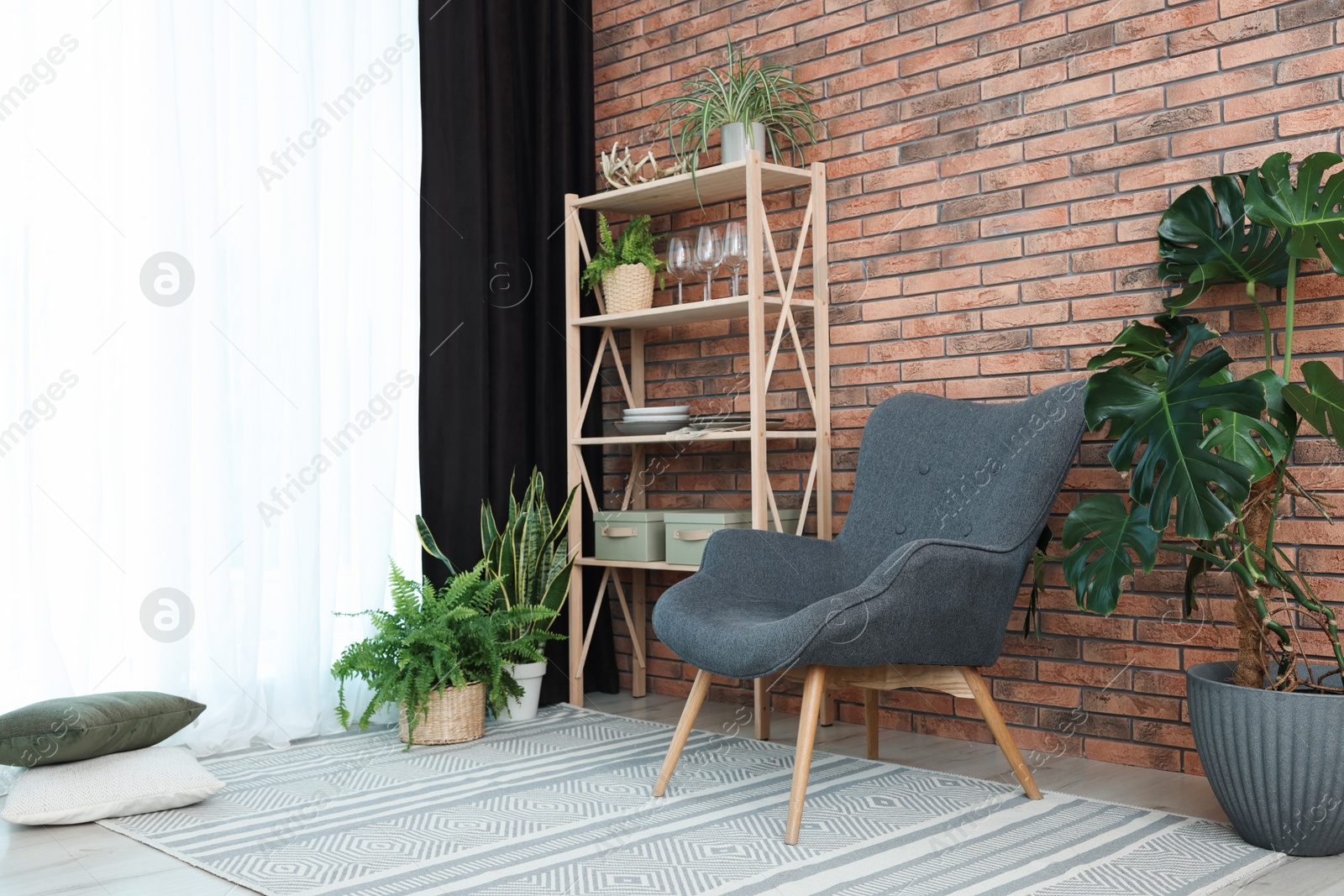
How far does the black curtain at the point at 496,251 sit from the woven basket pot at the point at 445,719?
0.54 m

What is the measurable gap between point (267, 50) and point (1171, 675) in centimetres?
288

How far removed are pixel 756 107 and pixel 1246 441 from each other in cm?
186

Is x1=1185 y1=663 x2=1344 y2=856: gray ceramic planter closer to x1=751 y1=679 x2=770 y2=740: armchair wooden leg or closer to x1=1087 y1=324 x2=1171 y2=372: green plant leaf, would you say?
x1=1087 y1=324 x2=1171 y2=372: green plant leaf

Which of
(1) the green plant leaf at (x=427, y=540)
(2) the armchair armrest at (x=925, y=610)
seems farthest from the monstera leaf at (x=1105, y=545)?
(1) the green plant leaf at (x=427, y=540)

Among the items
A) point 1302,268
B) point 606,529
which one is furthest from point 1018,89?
point 606,529

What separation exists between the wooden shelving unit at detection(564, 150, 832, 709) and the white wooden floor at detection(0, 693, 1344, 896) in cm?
45

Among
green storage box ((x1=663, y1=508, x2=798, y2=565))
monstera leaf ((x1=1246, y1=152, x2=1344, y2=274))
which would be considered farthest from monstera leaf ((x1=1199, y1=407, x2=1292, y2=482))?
green storage box ((x1=663, y1=508, x2=798, y2=565))

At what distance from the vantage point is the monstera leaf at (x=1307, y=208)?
6.99 feet

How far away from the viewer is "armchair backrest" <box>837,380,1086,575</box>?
2.46 m

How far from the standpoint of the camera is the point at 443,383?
3.50 metres

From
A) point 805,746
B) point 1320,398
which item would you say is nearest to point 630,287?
point 805,746

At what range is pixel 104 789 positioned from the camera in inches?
96.7

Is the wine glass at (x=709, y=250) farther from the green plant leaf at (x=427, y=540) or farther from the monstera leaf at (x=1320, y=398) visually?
the monstera leaf at (x=1320, y=398)

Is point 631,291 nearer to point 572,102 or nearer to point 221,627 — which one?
point 572,102
